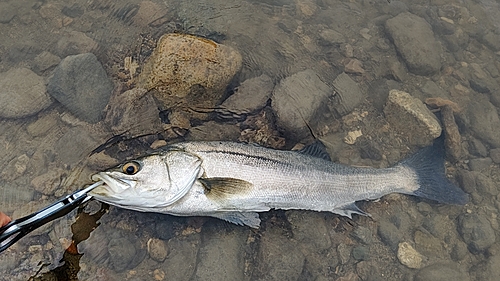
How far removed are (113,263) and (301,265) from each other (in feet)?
6.70

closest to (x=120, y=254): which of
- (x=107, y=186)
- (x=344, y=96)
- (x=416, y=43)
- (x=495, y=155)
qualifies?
(x=107, y=186)

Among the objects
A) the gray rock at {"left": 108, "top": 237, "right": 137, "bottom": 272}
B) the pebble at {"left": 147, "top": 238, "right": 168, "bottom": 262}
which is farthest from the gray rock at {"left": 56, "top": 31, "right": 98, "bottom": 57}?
the pebble at {"left": 147, "top": 238, "right": 168, "bottom": 262}

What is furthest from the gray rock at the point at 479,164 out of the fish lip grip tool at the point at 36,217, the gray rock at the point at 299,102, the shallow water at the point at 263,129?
the fish lip grip tool at the point at 36,217

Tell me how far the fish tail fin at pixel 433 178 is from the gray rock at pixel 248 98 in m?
1.90

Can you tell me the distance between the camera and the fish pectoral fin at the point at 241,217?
13.5ft

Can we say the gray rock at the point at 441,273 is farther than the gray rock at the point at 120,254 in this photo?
Yes

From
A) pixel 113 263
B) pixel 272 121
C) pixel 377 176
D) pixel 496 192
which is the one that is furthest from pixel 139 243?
pixel 496 192

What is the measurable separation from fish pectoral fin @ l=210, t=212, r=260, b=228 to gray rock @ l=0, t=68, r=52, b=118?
2.77m

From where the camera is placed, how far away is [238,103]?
5008mm

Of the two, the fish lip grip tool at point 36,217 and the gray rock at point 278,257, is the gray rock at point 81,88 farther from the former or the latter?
the gray rock at point 278,257

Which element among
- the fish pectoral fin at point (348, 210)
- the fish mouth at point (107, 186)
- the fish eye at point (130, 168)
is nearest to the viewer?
the fish mouth at point (107, 186)

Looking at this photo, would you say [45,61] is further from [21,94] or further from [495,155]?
[495,155]

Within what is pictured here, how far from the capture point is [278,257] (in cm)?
436

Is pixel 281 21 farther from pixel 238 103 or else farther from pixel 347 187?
pixel 347 187
